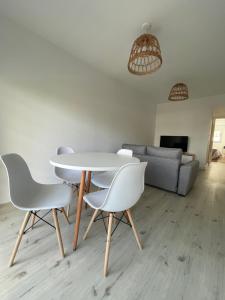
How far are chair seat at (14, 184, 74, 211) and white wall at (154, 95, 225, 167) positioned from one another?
203 inches

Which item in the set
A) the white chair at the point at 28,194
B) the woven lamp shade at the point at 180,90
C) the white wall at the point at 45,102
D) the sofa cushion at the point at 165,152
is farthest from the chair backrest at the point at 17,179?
the woven lamp shade at the point at 180,90

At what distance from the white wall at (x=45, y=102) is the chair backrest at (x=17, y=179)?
0.98 meters

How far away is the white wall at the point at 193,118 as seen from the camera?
189 inches

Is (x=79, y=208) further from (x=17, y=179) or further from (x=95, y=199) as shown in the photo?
(x=17, y=179)

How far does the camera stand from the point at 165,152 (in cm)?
280

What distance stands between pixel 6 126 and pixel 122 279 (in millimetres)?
2238

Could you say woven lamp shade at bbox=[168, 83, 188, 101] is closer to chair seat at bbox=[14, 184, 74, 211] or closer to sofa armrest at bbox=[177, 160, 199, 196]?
sofa armrest at bbox=[177, 160, 199, 196]

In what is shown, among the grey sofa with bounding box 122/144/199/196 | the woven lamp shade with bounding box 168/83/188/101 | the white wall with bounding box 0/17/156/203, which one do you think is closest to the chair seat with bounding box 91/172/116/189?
the white wall with bounding box 0/17/156/203

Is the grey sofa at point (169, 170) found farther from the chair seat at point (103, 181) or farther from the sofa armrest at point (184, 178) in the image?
the chair seat at point (103, 181)

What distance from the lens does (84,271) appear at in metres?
1.11

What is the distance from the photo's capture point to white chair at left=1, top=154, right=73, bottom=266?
3.61 ft

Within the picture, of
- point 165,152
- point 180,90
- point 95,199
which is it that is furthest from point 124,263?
point 180,90

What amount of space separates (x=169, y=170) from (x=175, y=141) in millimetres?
3230

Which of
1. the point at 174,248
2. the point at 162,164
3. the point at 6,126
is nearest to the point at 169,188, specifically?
the point at 162,164
